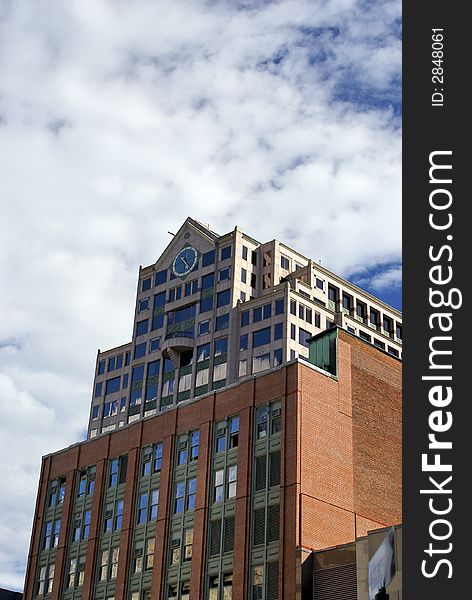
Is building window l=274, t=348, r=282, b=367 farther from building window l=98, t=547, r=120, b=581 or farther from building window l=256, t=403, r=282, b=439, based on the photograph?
building window l=256, t=403, r=282, b=439

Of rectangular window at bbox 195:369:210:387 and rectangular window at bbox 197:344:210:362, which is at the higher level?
rectangular window at bbox 197:344:210:362

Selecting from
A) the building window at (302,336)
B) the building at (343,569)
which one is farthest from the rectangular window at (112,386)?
the building at (343,569)

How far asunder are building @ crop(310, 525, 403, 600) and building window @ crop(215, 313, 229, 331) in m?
56.9

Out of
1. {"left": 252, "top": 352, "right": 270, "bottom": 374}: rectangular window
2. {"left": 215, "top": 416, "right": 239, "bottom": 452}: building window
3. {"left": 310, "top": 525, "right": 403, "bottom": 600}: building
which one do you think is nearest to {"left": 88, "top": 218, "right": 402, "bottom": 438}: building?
{"left": 252, "top": 352, "right": 270, "bottom": 374}: rectangular window

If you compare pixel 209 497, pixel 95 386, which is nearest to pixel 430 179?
pixel 209 497

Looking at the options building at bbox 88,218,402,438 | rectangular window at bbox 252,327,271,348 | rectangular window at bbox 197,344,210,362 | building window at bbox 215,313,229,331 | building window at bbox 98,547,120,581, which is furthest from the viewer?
rectangular window at bbox 197,344,210,362

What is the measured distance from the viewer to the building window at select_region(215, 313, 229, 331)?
101500 millimetres

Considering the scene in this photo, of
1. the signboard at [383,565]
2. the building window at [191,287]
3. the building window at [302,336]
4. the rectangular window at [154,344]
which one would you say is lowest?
the signboard at [383,565]

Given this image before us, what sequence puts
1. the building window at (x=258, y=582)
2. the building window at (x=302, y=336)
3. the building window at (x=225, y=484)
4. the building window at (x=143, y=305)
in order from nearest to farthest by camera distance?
1. the building window at (x=258, y=582)
2. the building window at (x=225, y=484)
3. the building window at (x=302, y=336)
4. the building window at (x=143, y=305)

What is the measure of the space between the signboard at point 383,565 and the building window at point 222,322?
60684 millimetres

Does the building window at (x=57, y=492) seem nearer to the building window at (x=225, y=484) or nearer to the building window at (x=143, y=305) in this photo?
the building window at (x=225, y=484)

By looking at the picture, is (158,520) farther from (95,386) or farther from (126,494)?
(95,386)

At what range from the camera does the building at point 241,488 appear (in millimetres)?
47719

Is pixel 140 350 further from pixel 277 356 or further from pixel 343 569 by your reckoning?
pixel 343 569
